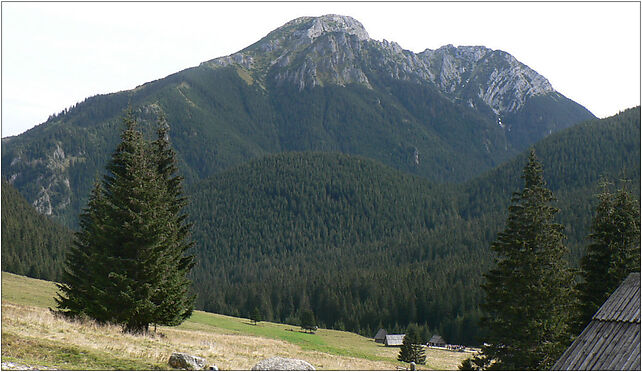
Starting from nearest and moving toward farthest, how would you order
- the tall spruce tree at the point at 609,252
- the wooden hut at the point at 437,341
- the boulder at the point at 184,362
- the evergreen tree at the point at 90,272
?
the boulder at the point at 184,362 → the evergreen tree at the point at 90,272 → the tall spruce tree at the point at 609,252 → the wooden hut at the point at 437,341

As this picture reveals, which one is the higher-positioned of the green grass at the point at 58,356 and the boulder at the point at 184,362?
the green grass at the point at 58,356

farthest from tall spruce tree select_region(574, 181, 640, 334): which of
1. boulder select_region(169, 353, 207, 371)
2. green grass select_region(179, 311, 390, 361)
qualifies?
boulder select_region(169, 353, 207, 371)

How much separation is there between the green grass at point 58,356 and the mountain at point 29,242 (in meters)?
113

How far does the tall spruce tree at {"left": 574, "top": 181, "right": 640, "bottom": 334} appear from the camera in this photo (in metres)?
32.7

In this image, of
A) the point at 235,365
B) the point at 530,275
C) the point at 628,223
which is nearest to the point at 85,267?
the point at 235,365

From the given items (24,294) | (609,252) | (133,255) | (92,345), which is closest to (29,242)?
(24,294)

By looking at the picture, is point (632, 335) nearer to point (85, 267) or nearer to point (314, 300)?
point (85, 267)

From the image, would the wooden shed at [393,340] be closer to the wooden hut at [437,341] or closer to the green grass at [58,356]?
the wooden hut at [437,341]

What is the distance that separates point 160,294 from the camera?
31000 millimetres

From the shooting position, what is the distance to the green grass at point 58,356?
703 inches

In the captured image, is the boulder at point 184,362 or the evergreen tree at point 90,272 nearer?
the boulder at point 184,362

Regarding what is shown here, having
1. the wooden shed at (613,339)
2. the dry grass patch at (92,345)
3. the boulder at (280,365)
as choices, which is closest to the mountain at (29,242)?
the dry grass patch at (92,345)

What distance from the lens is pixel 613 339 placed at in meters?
22.7

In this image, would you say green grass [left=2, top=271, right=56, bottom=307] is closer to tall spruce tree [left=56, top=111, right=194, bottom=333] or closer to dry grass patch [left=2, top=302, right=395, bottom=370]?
tall spruce tree [left=56, top=111, right=194, bottom=333]
